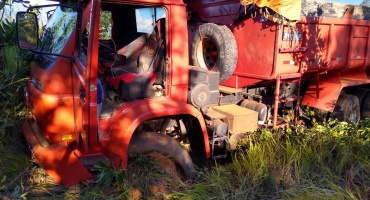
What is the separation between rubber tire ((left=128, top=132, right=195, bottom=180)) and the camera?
3256 mm

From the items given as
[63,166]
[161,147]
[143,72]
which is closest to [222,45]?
[143,72]

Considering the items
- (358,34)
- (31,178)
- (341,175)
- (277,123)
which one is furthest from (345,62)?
(31,178)

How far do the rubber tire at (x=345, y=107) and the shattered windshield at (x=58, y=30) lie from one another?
4.35m

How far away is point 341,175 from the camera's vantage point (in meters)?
3.56

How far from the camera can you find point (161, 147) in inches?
132

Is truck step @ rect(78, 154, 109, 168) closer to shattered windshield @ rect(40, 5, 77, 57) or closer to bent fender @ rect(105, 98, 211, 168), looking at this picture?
bent fender @ rect(105, 98, 211, 168)

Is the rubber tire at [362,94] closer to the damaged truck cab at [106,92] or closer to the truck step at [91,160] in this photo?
the damaged truck cab at [106,92]

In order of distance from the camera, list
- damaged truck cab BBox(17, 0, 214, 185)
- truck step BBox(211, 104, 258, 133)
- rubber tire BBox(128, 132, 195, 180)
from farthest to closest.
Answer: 1. truck step BBox(211, 104, 258, 133)
2. rubber tire BBox(128, 132, 195, 180)
3. damaged truck cab BBox(17, 0, 214, 185)

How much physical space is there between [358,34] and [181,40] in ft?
11.3

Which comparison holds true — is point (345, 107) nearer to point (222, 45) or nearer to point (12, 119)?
point (222, 45)

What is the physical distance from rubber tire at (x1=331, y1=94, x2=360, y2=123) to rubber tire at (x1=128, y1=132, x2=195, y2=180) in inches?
121

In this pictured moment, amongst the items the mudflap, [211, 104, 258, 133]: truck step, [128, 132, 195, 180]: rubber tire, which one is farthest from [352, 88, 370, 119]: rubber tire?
the mudflap

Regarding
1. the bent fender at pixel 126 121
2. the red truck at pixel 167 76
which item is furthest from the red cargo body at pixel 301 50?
the bent fender at pixel 126 121

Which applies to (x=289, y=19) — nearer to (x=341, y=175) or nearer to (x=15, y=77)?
(x=341, y=175)
